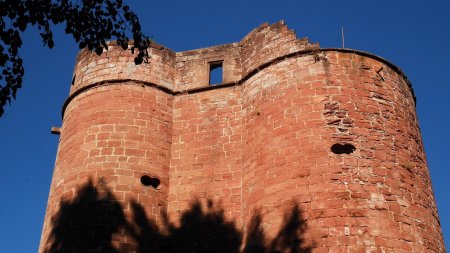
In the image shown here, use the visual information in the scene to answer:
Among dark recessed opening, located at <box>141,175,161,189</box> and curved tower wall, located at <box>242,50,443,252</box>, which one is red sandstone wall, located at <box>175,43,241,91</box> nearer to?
curved tower wall, located at <box>242,50,443,252</box>

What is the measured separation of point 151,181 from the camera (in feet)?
38.3

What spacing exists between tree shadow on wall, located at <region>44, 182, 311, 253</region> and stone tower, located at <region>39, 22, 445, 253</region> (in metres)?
0.02

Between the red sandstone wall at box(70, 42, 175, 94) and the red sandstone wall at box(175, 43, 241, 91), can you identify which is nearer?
the red sandstone wall at box(70, 42, 175, 94)

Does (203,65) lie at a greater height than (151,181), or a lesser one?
greater

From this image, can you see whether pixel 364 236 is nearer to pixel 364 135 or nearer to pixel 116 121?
pixel 364 135

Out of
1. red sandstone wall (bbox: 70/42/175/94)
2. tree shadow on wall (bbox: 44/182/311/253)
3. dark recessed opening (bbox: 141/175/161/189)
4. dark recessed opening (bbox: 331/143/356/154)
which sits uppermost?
red sandstone wall (bbox: 70/42/175/94)

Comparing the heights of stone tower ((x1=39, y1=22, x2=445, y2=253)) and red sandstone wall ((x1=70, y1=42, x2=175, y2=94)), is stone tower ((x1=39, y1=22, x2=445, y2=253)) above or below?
below

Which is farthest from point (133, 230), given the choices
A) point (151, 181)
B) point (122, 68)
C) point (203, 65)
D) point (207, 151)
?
point (203, 65)

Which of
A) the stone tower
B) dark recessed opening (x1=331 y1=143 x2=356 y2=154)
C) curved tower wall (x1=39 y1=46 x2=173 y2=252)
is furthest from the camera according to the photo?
curved tower wall (x1=39 y1=46 x2=173 y2=252)

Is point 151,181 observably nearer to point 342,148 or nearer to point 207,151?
point 207,151

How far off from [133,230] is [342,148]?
4260 mm

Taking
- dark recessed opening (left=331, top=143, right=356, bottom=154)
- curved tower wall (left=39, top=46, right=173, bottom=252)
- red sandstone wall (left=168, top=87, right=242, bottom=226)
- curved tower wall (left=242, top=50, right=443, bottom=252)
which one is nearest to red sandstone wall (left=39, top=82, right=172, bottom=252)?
curved tower wall (left=39, top=46, right=173, bottom=252)

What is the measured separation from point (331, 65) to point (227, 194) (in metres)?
3.33

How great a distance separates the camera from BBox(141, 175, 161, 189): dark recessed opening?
1158 centimetres
